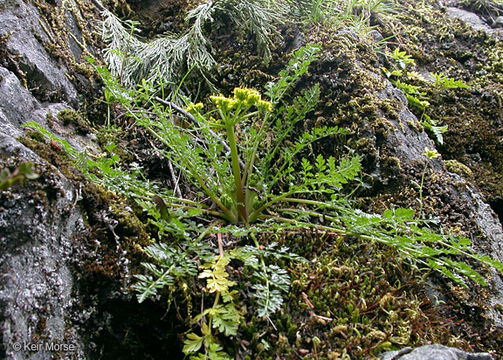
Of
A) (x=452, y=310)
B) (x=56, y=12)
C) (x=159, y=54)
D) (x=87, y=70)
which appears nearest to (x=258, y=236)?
(x=452, y=310)

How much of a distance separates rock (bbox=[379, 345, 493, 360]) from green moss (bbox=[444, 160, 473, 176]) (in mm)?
1561

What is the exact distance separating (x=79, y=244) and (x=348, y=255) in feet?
4.37

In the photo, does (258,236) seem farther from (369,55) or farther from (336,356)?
(369,55)

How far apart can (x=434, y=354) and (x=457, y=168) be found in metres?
1.68

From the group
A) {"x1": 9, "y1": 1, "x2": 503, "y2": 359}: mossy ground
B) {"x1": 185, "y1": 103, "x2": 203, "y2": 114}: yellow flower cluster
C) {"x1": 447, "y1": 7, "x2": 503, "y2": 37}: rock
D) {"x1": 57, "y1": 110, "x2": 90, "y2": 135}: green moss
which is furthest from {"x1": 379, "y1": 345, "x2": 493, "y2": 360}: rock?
{"x1": 447, "y1": 7, "x2": 503, "y2": 37}: rock

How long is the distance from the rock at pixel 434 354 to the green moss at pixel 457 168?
1561mm

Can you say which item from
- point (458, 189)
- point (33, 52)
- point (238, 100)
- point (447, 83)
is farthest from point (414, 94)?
point (33, 52)

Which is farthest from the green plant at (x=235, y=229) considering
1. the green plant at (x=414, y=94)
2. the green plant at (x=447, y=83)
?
the green plant at (x=447, y=83)

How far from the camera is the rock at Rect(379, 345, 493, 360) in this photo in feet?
3.97

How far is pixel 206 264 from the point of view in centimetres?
159

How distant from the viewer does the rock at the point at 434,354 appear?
1211 millimetres

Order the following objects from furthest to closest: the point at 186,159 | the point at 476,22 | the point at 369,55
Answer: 1. the point at 476,22
2. the point at 369,55
3. the point at 186,159

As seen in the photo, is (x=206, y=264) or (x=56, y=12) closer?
(x=206, y=264)

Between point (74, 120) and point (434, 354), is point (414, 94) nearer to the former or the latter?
point (434, 354)
